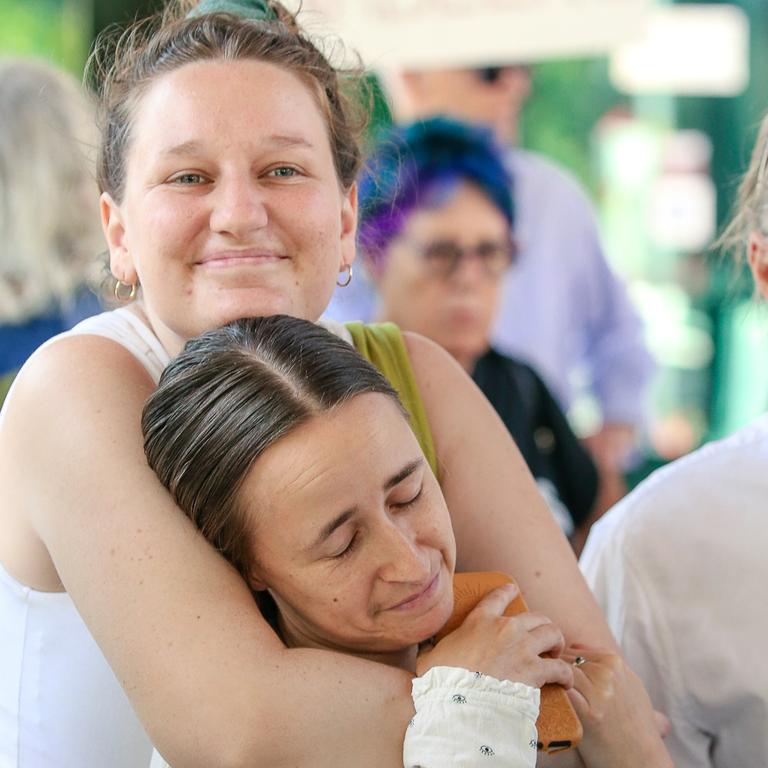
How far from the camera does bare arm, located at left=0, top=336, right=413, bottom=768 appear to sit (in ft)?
3.89

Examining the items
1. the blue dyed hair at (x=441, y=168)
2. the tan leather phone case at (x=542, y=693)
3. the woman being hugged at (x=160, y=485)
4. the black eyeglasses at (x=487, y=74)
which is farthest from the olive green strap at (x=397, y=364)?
the black eyeglasses at (x=487, y=74)

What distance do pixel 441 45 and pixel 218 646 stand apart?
2753 mm

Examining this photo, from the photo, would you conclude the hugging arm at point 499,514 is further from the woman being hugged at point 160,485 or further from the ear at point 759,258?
the ear at point 759,258

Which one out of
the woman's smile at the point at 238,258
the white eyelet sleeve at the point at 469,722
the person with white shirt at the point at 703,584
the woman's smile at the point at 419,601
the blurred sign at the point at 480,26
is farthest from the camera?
the blurred sign at the point at 480,26

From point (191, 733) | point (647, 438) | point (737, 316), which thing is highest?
point (191, 733)

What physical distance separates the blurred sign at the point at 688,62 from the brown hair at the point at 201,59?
11.6 ft

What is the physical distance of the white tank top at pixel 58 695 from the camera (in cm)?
138

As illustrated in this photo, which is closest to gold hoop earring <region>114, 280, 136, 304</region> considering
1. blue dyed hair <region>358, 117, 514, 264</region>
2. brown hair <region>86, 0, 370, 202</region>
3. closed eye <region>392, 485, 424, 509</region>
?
brown hair <region>86, 0, 370, 202</region>

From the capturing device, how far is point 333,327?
1579 mm

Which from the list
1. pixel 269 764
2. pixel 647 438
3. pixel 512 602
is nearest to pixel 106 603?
pixel 269 764

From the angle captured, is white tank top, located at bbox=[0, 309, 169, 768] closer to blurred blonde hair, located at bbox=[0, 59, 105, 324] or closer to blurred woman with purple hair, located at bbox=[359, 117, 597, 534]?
blurred woman with purple hair, located at bbox=[359, 117, 597, 534]

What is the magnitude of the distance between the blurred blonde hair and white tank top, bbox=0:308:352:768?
2087 mm

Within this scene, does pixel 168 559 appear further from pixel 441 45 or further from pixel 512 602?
pixel 441 45

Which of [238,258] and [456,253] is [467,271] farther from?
[238,258]
